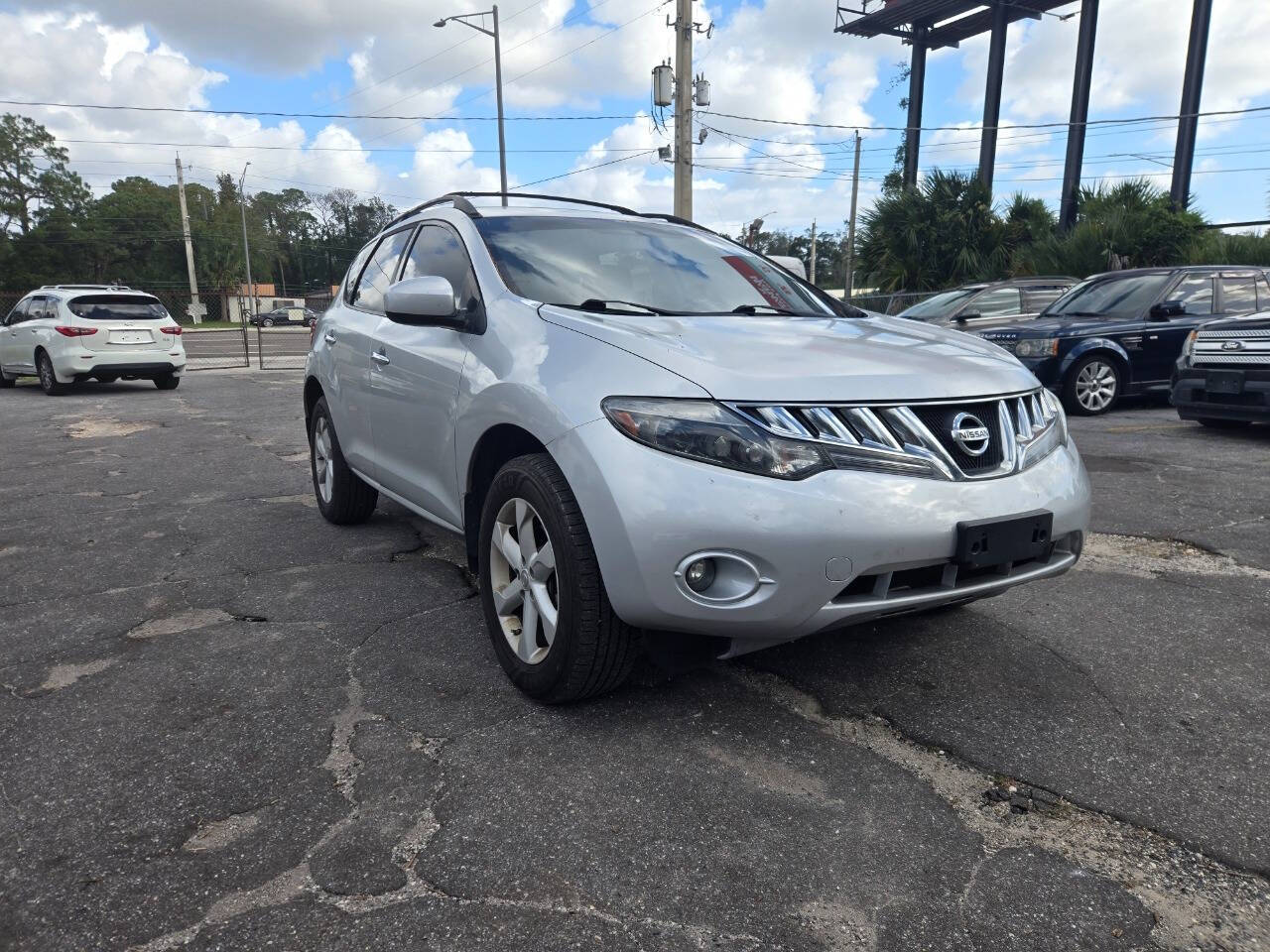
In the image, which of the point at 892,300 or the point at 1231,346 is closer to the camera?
the point at 1231,346

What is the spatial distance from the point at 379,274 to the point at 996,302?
9.53 metres

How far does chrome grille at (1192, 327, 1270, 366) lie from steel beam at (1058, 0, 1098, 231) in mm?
20876

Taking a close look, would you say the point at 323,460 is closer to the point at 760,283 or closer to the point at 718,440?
the point at 760,283

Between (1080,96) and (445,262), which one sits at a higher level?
(1080,96)

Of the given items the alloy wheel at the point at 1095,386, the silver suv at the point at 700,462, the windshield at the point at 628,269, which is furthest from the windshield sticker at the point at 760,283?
the alloy wheel at the point at 1095,386

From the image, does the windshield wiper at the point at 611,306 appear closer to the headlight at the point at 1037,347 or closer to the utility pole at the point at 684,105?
the headlight at the point at 1037,347

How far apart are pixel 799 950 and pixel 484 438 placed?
1810 mm

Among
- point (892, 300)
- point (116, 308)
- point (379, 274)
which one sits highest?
point (379, 274)

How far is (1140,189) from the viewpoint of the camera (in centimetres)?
1884

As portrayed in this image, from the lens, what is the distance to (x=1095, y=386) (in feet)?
31.4

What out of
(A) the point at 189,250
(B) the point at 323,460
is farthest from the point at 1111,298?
(A) the point at 189,250

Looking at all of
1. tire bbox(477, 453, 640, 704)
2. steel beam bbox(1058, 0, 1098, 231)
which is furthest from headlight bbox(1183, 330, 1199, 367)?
steel beam bbox(1058, 0, 1098, 231)

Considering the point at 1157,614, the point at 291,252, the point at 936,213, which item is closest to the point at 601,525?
the point at 1157,614

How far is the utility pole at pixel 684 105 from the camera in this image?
17.6 metres
